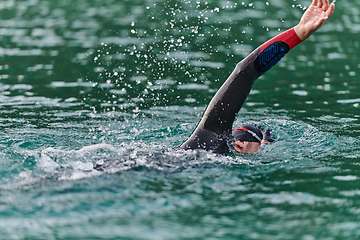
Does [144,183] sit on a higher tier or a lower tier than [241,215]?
higher

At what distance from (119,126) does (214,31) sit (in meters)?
7.63

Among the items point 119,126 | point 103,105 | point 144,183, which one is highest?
point 103,105

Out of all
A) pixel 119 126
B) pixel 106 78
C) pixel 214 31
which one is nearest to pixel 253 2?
pixel 214 31

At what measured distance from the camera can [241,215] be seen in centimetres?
479

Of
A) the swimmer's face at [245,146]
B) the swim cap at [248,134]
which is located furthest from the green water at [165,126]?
the swim cap at [248,134]

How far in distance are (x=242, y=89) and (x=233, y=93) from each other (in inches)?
5.2

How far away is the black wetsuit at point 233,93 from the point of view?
5.63m

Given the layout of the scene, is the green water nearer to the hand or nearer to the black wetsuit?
the black wetsuit

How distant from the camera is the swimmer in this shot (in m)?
5.51

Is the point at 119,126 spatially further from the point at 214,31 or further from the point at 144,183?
the point at 214,31

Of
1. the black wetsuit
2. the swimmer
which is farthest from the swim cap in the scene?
the black wetsuit

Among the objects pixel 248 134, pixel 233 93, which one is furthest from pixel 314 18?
pixel 248 134

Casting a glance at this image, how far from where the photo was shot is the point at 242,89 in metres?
5.81

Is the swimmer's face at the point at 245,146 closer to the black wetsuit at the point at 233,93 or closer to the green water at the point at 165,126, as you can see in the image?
the green water at the point at 165,126
